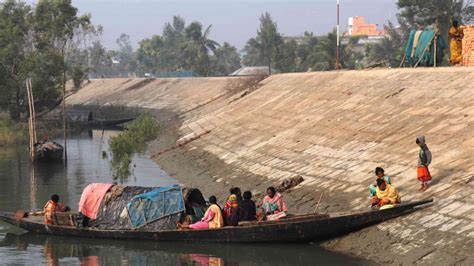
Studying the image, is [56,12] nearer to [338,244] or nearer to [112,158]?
[112,158]

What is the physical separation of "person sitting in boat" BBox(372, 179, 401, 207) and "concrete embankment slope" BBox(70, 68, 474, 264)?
1.68 ft

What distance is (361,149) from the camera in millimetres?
27156

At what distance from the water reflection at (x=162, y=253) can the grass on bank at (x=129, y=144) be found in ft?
46.4

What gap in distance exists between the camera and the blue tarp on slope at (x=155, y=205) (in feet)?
69.8

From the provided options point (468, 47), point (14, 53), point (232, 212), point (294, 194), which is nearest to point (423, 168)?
point (232, 212)

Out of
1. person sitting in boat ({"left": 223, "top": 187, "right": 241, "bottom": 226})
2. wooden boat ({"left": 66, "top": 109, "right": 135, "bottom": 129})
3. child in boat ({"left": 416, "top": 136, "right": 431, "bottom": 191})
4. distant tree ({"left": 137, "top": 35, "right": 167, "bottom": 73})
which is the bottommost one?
Result: person sitting in boat ({"left": 223, "top": 187, "right": 241, "bottom": 226})

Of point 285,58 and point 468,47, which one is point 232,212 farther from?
point 285,58

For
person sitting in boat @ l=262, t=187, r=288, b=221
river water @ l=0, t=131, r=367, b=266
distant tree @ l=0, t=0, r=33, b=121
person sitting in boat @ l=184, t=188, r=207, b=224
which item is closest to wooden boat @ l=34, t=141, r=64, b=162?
river water @ l=0, t=131, r=367, b=266

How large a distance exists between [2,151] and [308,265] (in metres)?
36.9

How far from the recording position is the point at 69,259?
2036 centimetres

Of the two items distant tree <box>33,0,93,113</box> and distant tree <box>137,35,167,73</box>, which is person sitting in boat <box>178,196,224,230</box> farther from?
distant tree <box>137,35,167,73</box>

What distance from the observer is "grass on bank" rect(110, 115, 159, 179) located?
124ft

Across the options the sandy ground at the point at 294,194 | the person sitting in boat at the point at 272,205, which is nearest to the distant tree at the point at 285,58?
the sandy ground at the point at 294,194

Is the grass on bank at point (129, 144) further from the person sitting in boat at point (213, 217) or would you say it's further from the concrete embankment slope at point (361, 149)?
the person sitting in boat at point (213, 217)
